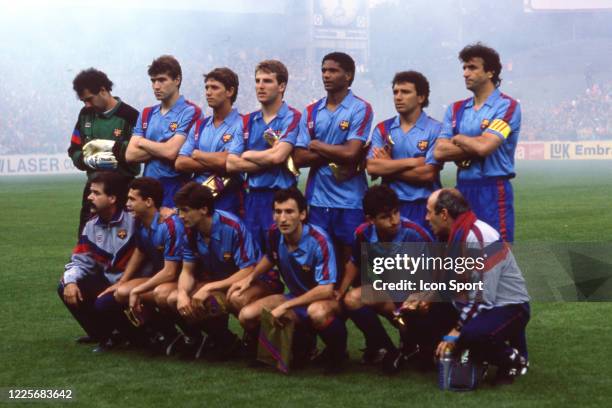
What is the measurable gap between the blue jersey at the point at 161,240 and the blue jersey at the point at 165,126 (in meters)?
0.68

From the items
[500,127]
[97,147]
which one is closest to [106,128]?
[97,147]

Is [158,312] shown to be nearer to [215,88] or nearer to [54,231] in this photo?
[215,88]

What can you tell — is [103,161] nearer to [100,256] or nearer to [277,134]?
[100,256]

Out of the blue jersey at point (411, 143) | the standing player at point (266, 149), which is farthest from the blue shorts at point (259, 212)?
the blue jersey at point (411, 143)

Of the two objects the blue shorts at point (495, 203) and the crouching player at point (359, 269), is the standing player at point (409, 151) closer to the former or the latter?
the blue shorts at point (495, 203)

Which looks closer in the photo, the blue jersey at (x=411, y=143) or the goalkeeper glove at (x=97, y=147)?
the blue jersey at (x=411, y=143)

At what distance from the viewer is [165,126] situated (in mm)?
7051

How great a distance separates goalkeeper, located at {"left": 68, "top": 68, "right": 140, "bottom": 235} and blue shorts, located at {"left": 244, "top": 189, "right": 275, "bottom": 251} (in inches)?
41.8

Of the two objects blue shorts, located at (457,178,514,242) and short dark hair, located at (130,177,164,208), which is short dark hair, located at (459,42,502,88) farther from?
short dark hair, located at (130,177,164,208)

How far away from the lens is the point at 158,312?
637 centimetres

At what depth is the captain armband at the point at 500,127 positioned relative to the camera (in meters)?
5.83

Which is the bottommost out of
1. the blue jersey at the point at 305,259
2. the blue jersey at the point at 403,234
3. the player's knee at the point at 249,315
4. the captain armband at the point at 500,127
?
the player's knee at the point at 249,315

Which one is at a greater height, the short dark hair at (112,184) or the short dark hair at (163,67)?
the short dark hair at (163,67)

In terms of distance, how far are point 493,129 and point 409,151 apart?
0.65 meters
